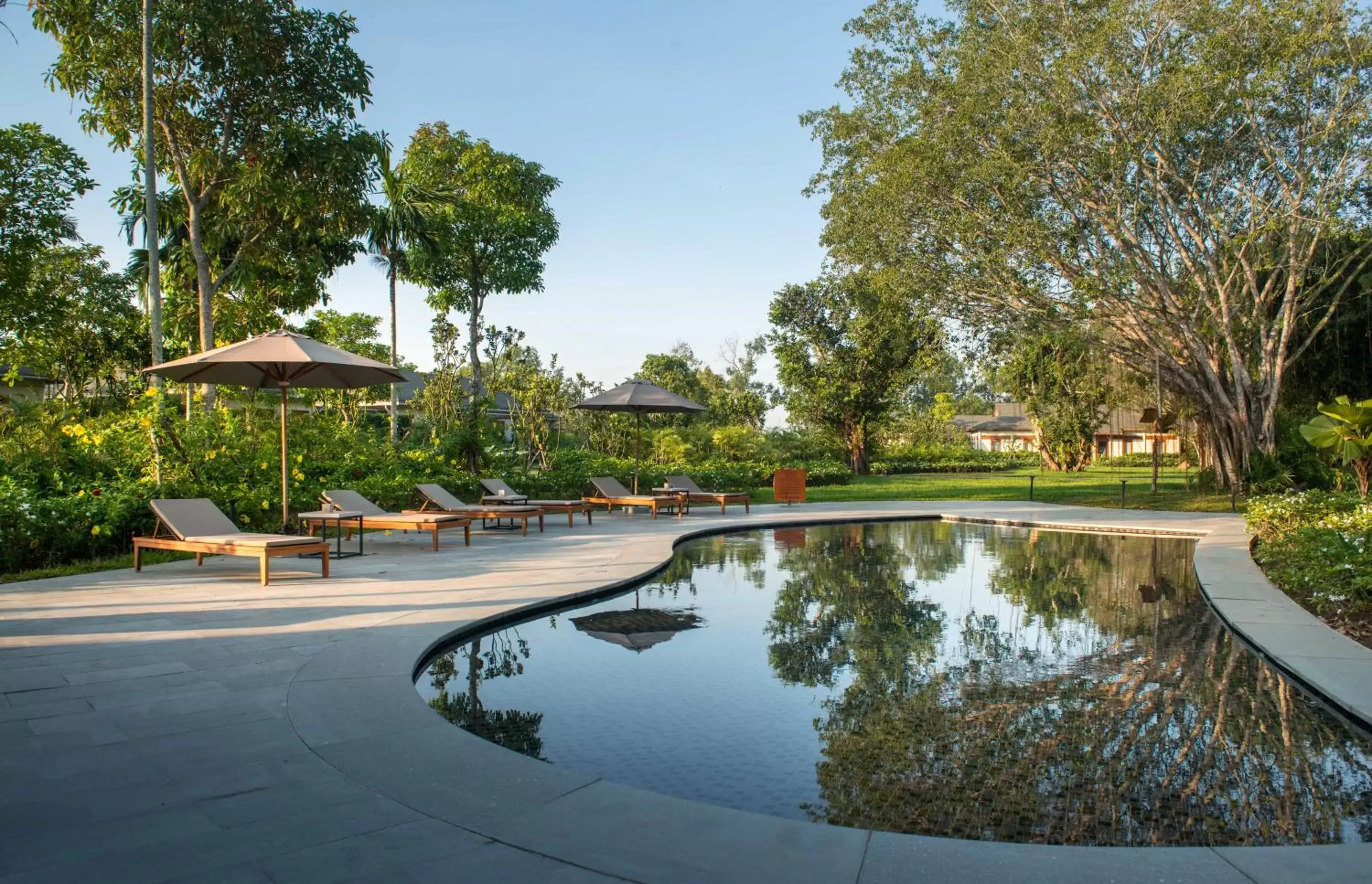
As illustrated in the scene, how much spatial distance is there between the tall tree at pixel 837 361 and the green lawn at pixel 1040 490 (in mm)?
2404

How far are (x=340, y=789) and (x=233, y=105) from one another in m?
16.9

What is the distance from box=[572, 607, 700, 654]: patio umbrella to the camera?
21.0ft

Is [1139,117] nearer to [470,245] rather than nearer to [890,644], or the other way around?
[890,644]

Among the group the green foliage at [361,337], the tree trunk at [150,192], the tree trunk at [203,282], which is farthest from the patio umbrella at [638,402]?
the green foliage at [361,337]

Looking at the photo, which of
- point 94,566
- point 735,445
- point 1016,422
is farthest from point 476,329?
point 1016,422

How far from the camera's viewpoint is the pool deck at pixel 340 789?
8.34 ft

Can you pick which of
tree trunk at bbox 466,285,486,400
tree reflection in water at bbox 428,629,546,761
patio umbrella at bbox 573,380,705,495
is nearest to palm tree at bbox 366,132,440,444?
tree trunk at bbox 466,285,486,400

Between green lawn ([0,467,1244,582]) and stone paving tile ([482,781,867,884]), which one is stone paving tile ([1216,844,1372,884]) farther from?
green lawn ([0,467,1244,582])

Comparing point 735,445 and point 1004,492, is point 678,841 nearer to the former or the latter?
point 1004,492

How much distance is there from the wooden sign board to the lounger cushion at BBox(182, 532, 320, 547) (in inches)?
501

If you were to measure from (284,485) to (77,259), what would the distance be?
24.3 meters

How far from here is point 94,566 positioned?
901 cm

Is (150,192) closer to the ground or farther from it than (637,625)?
farther from it

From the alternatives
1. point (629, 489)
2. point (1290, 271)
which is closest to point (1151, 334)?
point (1290, 271)
